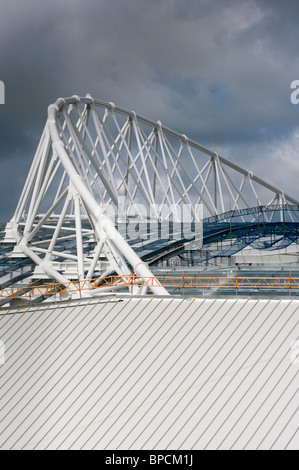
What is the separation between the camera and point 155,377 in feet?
84.3

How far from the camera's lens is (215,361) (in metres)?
25.7

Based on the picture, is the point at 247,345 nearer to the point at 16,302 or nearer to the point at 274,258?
the point at 16,302

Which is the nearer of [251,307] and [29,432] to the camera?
[29,432]

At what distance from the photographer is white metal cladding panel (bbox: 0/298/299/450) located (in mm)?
23484

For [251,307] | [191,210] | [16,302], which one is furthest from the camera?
[191,210]

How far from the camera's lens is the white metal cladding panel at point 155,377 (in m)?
23.5

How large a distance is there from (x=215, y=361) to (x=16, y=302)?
24.9 metres
